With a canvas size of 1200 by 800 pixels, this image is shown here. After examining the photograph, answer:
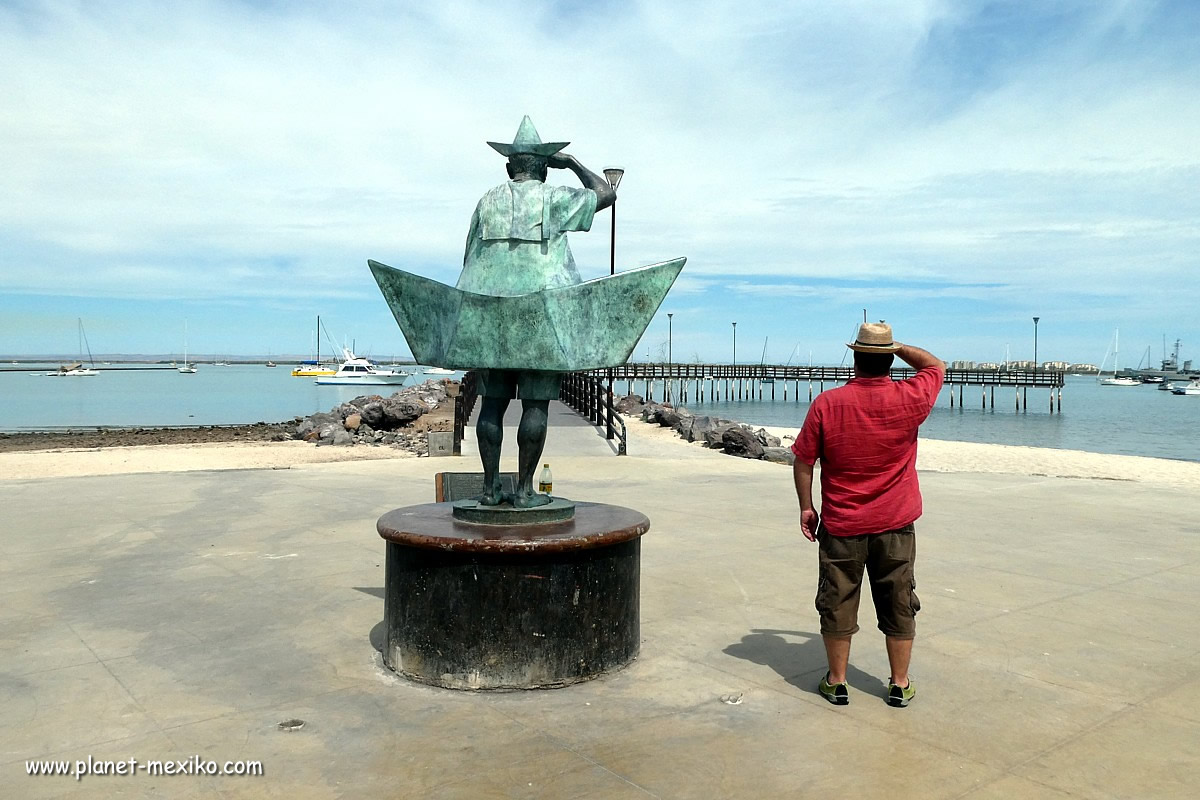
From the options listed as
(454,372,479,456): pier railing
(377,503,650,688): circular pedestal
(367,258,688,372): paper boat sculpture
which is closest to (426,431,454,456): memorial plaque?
(454,372,479,456): pier railing

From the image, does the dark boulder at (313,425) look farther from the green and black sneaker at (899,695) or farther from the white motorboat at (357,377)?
the white motorboat at (357,377)

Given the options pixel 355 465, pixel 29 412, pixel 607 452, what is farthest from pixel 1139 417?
pixel 29 412

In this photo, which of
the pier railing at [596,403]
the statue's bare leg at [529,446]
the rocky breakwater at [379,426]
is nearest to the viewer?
the statue's bare leg at [529,446]

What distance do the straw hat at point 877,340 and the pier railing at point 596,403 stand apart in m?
12.1

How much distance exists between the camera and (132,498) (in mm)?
10930

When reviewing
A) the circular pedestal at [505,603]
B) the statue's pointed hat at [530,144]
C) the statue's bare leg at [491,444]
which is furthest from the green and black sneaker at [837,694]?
the statue's pointed hat at [530,144]

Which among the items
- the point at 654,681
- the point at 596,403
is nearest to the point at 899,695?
the point at 654,681

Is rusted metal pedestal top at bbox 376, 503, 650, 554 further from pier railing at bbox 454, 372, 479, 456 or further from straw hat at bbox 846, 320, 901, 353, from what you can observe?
pier railing at bbox 454, 372, 479, 456

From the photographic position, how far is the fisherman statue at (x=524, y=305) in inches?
179

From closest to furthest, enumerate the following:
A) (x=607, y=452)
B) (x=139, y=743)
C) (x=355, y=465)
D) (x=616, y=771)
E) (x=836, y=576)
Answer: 1. (x=616, y=771)
2. (x=139, y=743)
3. (x=836, y=576)
4. (x=355, y=465)
5. (x=607, y=452)

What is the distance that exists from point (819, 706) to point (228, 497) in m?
8.70

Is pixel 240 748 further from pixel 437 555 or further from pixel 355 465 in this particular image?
pixel 355 465

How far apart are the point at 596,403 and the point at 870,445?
19949 millimetres

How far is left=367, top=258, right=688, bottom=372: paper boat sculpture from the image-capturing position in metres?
4.54
